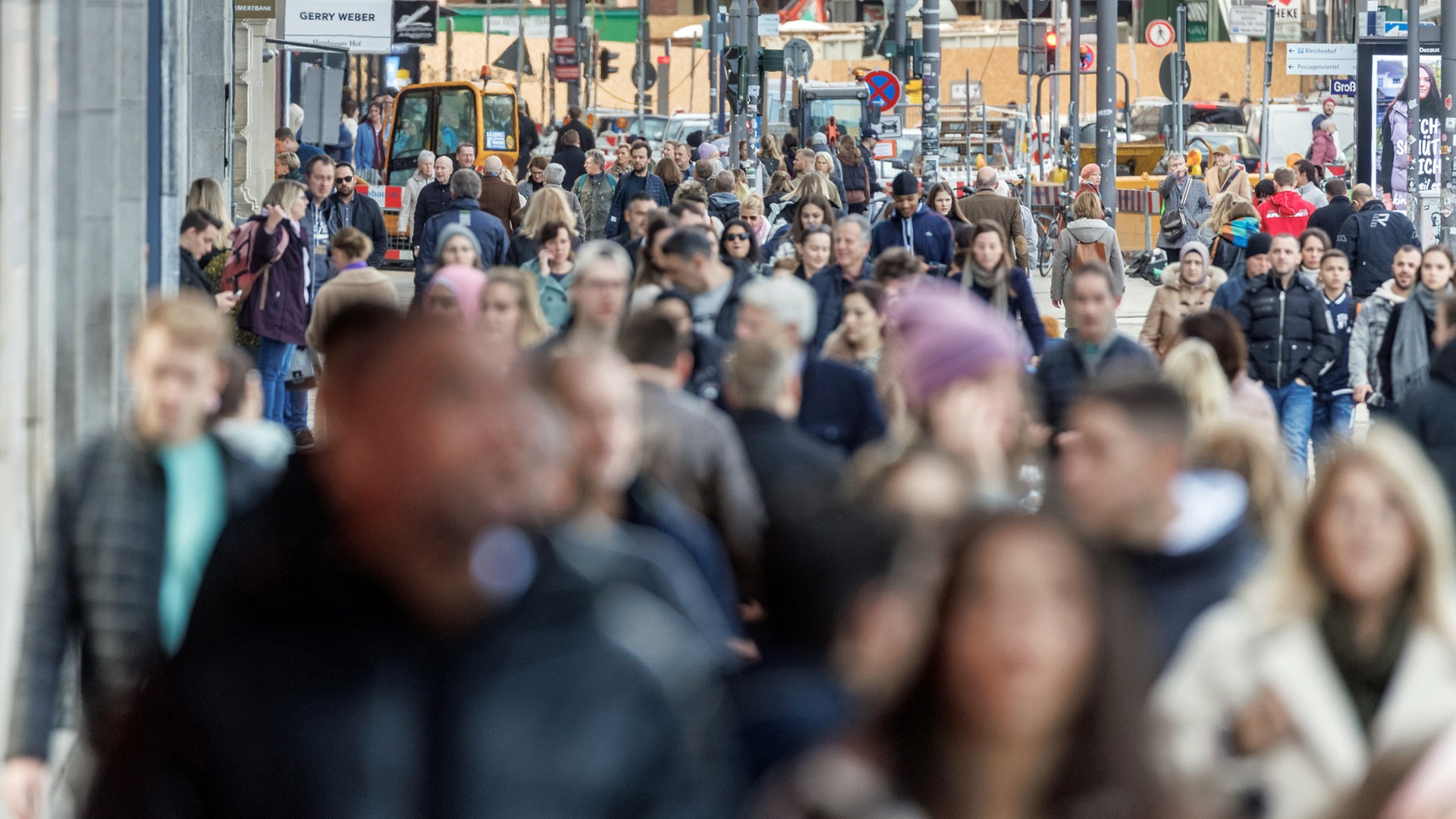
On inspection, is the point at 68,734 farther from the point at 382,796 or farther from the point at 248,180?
the point at 248,180

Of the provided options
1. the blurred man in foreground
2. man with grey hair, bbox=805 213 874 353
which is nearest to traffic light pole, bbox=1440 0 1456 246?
man with grey hair, bbox=805 213 874 353

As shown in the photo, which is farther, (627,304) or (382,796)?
(627,304)

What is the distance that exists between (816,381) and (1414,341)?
5660 millimetres

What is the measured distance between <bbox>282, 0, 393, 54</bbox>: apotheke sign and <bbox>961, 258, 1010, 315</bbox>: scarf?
61.3 feet

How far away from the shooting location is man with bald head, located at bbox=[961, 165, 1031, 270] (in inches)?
701

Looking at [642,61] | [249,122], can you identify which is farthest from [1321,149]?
[642,61]

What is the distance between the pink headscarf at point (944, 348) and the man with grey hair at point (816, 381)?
1.59m

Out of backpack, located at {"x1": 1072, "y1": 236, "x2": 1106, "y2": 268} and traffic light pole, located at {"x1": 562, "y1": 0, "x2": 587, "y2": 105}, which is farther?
traffic light pole, located at {"x1": 562, "y1": 0, "x2": 587, "y2": 105}

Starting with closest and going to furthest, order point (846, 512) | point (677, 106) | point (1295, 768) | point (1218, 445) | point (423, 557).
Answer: point (423, 557) → point (1295, 768) → point (846, 512) → point (1218, 445) → point (677, 106)

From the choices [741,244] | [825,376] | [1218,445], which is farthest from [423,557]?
[741,244]

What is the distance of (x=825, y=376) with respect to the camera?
279 inches

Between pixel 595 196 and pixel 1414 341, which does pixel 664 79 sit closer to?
pixel 595 196

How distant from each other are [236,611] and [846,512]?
209 centimetres

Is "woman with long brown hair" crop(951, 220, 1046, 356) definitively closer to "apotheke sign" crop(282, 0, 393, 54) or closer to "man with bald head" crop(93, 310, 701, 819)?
"man with bald head" crop(93, 310, 701, 819)
